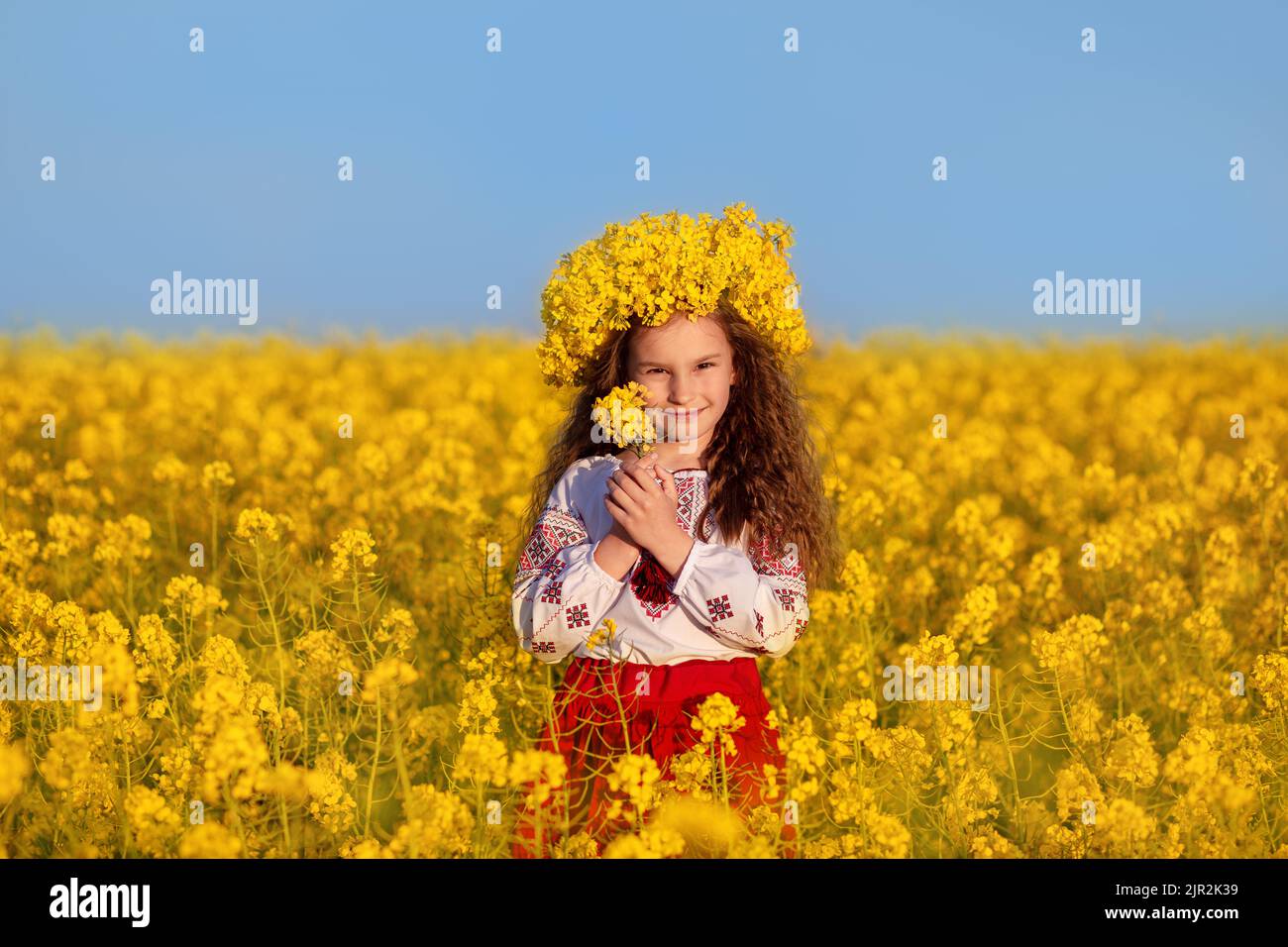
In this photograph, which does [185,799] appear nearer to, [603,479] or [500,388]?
[603,479]

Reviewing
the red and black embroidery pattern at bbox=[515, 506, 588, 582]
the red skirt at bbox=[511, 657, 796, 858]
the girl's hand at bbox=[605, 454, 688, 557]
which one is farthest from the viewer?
the red and black embroidery pattern at bbox=[515, 506, 588, 582]

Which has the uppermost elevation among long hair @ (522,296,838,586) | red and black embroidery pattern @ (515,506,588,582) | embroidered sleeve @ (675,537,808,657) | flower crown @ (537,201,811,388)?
flower crown @ (537,201,811,388)

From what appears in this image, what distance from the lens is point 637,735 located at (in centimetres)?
320

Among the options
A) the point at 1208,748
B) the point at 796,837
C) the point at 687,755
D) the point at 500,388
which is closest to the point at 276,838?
the point at 687,755

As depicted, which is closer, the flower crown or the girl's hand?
the girl's hand

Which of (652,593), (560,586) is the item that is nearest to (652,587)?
(652,593)

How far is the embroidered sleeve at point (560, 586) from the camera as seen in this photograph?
3039mm


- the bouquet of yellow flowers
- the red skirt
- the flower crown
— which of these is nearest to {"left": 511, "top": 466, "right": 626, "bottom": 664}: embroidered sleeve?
the red skirt

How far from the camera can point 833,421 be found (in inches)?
294

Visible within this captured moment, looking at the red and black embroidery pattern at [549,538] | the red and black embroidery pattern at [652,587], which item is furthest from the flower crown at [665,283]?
the red and black embroidery pattern at [652,587]

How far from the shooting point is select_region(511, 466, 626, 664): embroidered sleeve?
9.97 ft

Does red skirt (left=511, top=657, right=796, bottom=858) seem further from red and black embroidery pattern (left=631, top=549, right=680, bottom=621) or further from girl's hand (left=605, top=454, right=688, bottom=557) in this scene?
girl's hand (left=605, top=454, right=688, bottom=557)

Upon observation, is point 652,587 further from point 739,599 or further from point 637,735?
point 637,735

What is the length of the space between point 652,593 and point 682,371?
51cm
